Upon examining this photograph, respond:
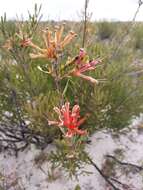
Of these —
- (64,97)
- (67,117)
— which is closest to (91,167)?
(64,97)

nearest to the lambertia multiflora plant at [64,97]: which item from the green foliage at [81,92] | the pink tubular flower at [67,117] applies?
the green foliage at [81,92]

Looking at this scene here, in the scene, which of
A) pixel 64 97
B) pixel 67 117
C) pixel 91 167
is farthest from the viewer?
pixel 91 167

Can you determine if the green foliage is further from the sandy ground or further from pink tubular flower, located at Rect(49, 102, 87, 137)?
pink tubular flower, located at Rect(49, 102, 87, 137)

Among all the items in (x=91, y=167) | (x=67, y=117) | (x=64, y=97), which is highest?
(x=67, y=117)

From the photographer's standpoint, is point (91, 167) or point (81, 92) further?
point (91, 167)

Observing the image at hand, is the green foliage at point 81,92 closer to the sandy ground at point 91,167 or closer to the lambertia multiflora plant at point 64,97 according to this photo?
the lambertia multiflora plant at point 64,97

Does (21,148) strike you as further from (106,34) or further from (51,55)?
(106,34)

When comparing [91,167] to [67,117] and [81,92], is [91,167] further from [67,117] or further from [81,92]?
[67,117]

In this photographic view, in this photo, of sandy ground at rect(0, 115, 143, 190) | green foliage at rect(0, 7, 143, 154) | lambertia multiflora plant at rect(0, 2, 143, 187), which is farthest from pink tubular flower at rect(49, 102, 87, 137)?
sandy ground at rect(0, 115, 143, 190)
